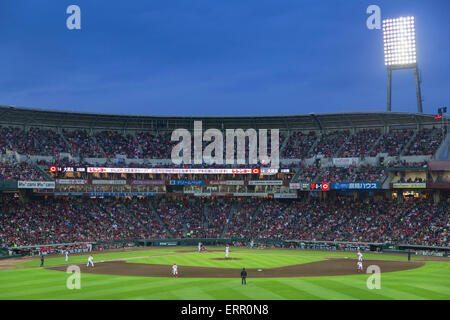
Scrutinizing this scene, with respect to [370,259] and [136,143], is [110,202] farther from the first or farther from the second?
[370,259]

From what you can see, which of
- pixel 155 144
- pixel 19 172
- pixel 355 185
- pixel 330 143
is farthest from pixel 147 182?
pixel 355 185

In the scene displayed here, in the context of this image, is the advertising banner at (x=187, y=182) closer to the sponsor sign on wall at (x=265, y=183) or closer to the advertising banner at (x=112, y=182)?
the advertising banner at (x=112, y=182)

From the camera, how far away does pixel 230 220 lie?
254ft

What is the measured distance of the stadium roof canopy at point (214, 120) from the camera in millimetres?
76000

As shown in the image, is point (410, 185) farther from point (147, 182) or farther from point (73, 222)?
point (73, 222)

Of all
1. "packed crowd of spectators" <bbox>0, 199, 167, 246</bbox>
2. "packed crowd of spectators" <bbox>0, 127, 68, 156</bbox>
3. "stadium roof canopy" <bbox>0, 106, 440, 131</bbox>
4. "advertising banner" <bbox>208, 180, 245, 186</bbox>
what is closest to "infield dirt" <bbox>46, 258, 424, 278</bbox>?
"packed crowd of spectators" <bbox>0, 199, 167, 246</bbox>

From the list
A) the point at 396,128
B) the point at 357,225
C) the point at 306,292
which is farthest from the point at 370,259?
the point at 396,128

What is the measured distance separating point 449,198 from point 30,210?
6021cm

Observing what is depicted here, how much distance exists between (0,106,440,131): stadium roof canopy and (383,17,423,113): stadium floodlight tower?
588 centimetres

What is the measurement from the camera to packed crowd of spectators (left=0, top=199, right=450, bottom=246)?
61.8 m

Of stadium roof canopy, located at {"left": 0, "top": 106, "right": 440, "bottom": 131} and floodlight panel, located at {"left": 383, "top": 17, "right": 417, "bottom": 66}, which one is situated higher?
floodlight panel, located at {"left": 383, "top": 17, "right": 417, "bottom": 66}

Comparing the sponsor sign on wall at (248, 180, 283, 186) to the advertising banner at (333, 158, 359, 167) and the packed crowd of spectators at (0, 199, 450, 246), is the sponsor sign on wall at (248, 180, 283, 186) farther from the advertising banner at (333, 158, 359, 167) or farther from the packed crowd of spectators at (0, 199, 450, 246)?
the advertising banner at (333, 158, 359, 167)

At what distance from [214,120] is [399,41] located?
33.7 meters

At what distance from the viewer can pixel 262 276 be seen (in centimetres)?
3753
